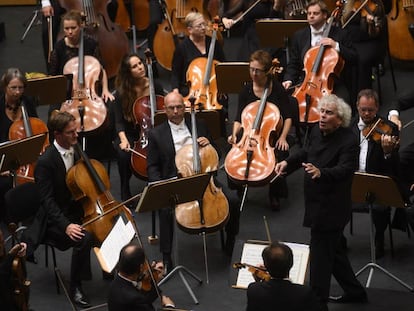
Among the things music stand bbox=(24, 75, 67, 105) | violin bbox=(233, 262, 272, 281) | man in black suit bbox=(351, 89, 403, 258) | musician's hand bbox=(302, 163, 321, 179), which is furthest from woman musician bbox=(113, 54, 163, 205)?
violin bbox=(233, 262, 272, 281)

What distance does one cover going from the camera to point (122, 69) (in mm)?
7688

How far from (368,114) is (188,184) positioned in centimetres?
136

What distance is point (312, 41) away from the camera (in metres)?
8.23

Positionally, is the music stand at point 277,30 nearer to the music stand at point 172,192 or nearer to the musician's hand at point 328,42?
the musician's hand at point 328,42

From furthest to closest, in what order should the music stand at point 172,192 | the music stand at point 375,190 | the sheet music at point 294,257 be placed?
the music stand at point 375,190
the music stand at point 172,192
the sheet music at point 294,257

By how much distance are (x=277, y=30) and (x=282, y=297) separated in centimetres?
373

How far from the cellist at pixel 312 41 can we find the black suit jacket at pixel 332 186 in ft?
6.82

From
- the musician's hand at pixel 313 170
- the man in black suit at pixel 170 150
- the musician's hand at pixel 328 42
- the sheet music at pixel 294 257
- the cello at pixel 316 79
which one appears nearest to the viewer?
the musician's hand at pixel 313 170

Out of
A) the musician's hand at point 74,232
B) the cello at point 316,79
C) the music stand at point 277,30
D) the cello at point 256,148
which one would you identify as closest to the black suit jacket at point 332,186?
the cello at point 256,148

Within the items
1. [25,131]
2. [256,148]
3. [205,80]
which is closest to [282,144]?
[256,148]

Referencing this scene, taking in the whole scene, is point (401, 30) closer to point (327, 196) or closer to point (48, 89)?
point (48, 89)

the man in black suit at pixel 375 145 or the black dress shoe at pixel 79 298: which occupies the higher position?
the man in black suit at pixel 375 145

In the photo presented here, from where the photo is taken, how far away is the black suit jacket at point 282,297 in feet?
17.0

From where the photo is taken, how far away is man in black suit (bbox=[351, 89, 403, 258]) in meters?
6.73
